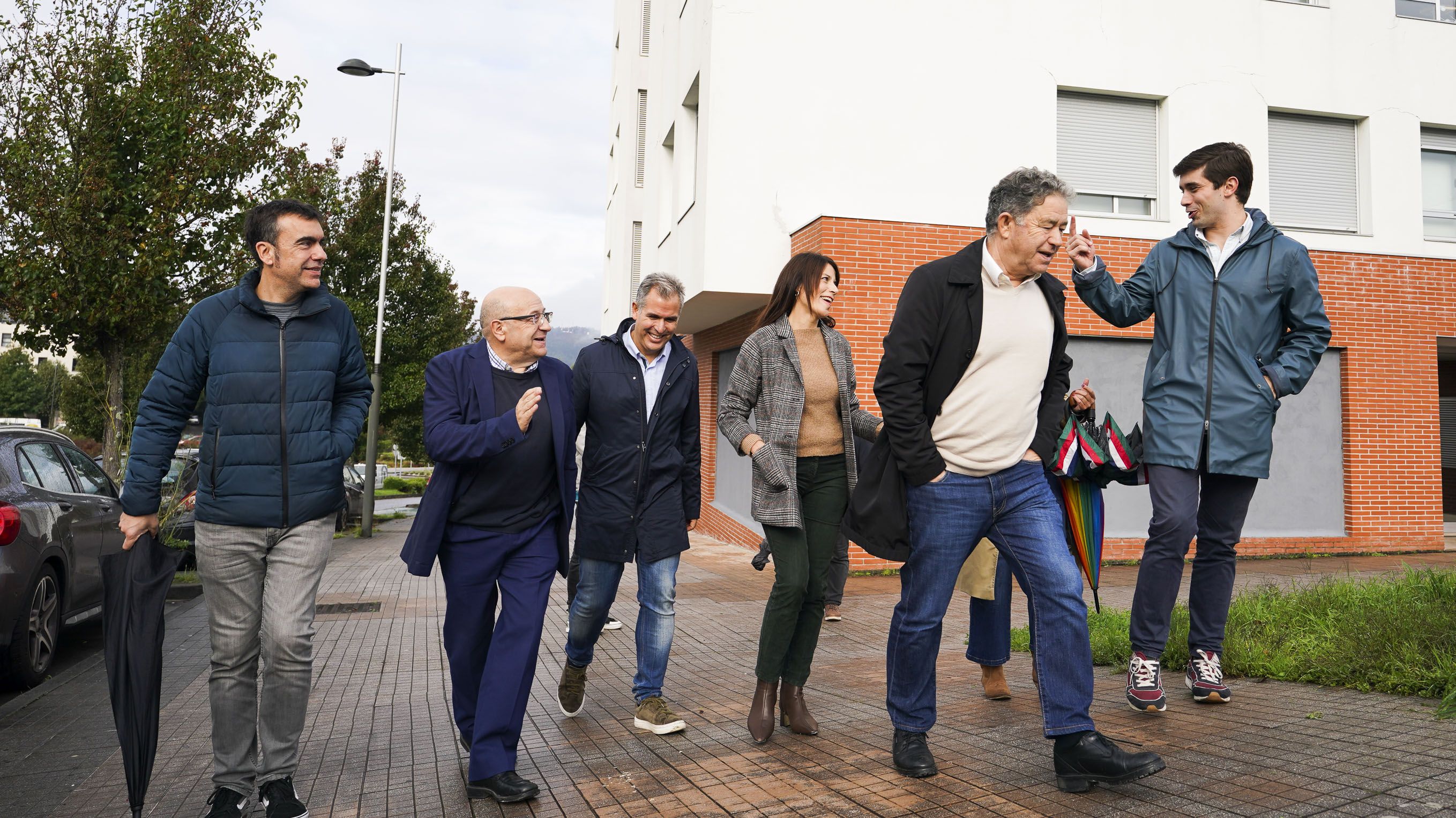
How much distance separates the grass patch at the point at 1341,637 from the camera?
→ 4.53m

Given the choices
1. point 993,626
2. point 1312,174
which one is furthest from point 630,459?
Result: point 1312,174

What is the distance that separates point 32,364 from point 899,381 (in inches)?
4187

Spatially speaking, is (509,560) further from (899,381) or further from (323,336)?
(899,381)

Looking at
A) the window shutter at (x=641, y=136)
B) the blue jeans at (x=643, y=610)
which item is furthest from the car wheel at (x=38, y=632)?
the window shutter at (x=641, y=136)

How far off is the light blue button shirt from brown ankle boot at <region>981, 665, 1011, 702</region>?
204 cm

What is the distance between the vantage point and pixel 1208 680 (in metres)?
4.50

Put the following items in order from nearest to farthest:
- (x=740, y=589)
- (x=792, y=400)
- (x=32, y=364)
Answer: (x=792, y=400) → (x=740, y=589) → (x=32, y=364)

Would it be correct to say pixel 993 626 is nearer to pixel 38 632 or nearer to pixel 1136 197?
pixel 38 632

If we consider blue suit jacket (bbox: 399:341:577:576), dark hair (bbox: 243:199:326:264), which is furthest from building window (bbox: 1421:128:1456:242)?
dark hair (bbox: 243:199:326:264)

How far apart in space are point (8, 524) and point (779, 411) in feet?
15.4

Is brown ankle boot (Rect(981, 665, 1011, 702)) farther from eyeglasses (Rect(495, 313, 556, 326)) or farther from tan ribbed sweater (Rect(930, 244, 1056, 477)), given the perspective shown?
eyeglasses (Rect(495, 313, 556, 326))

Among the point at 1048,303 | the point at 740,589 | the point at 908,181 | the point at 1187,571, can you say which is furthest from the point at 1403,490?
the point at 1048,303

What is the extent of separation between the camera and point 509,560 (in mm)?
4062

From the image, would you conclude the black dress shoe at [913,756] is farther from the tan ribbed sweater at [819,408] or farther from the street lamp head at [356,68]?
the street lamp head at [356,68]
